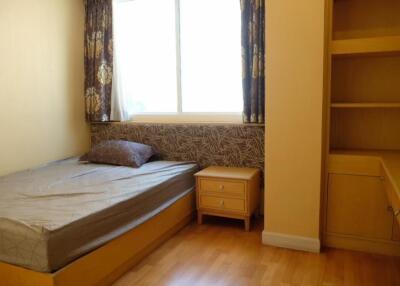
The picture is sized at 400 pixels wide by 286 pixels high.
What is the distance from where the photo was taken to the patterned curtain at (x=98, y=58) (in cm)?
381

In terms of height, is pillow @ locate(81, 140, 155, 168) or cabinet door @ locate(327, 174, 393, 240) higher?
pillow @ locate(81, 140, 155, 168)

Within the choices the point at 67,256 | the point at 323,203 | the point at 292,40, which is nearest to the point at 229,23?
the point at 292,40

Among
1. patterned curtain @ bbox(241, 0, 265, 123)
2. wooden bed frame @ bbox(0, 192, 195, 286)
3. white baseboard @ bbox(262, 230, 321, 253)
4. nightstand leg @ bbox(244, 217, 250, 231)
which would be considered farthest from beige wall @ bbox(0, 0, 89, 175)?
white baseboard @ bbox(262, 230, 321, 253)

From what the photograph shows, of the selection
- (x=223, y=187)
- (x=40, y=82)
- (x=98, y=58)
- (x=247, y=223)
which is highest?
(x=98, y=58)

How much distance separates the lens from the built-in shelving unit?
252cm

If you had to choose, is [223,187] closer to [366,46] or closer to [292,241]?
[292,241]

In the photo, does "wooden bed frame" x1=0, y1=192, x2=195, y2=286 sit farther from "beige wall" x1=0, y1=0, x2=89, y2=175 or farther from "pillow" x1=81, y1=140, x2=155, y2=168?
"beige wall" x1=0, y1=0, x2=89, y2=175

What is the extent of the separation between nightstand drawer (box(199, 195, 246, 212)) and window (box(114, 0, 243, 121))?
927 millimetres

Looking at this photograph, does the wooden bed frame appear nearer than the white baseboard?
Yes

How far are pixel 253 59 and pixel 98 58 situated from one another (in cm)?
180

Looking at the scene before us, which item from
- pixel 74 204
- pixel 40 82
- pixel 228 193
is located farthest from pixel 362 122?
pixel 40 82

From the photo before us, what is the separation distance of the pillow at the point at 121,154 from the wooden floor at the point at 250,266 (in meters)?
0.92

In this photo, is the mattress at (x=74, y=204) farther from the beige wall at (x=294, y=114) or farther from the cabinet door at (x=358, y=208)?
the cabinet door at (x=358, y=208)

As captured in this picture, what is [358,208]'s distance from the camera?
8.53 feet
